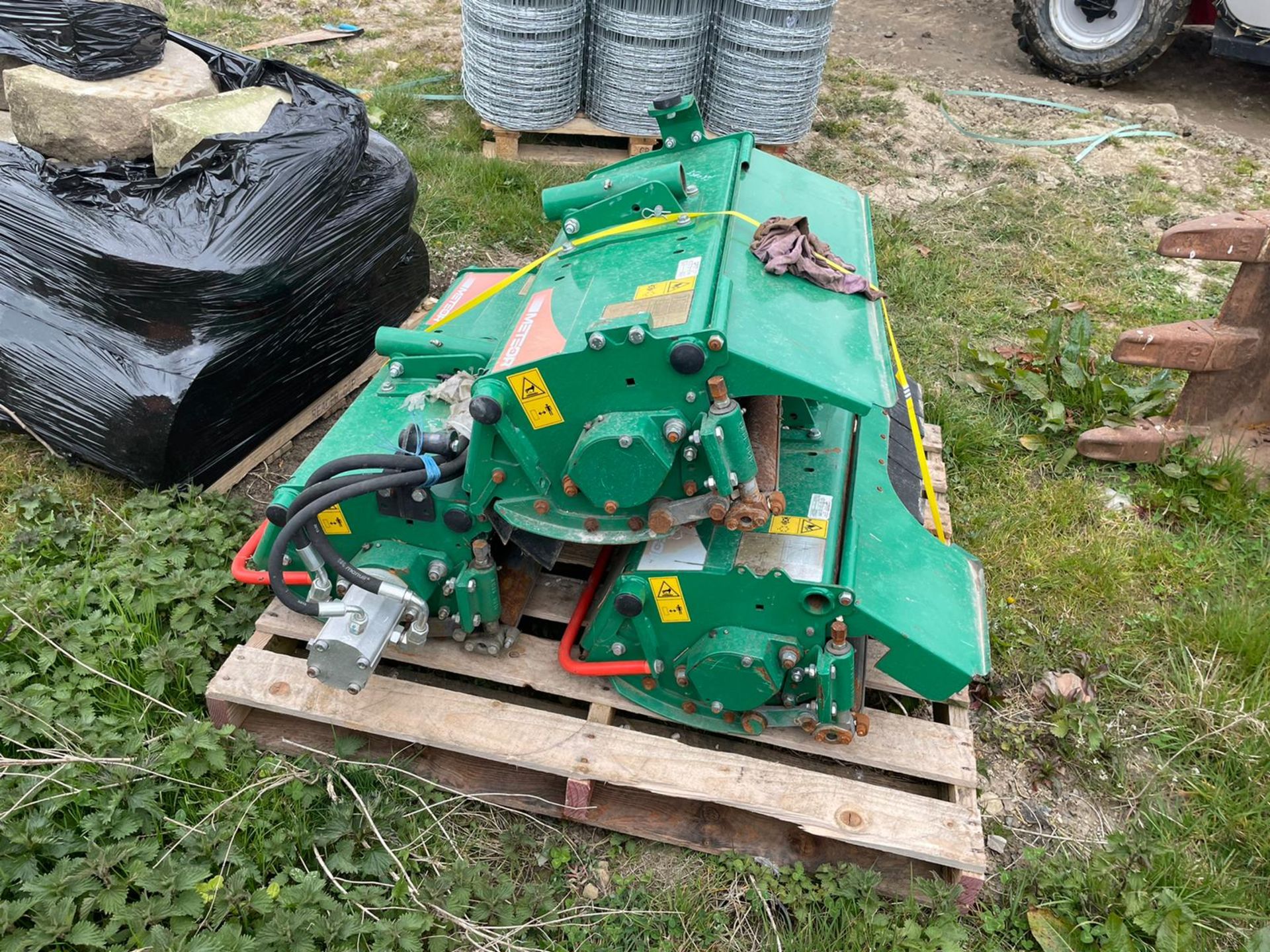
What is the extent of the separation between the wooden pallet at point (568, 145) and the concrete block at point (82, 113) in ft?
6.60

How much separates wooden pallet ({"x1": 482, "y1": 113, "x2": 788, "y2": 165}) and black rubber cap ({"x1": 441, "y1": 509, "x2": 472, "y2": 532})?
322cm

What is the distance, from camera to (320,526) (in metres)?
2.31

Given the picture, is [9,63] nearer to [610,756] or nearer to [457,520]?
[457,520]

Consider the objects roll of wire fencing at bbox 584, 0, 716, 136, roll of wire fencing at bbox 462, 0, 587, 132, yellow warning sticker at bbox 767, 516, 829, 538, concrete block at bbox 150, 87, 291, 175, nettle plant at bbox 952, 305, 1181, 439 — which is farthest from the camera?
roll of wire fencing at bbox 584, 0, 716, 136

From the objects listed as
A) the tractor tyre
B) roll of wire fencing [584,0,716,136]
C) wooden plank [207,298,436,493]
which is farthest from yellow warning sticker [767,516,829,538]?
the tractor tyre

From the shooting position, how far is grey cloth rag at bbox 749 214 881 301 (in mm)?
2203

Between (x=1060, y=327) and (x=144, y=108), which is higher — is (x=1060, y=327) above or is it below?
below

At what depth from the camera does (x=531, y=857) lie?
2.28m

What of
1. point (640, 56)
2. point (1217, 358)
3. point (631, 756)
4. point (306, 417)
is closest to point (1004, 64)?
point (640, 56)

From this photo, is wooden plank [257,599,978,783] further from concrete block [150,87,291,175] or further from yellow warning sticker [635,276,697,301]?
concrete block [150,87,291,175]

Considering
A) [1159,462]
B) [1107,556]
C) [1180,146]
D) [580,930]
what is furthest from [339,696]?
[1180,146]

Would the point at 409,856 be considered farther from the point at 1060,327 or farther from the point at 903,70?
the point at 903,70

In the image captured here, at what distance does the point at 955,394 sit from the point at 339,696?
2.69 m

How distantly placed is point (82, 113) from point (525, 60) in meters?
2.20
